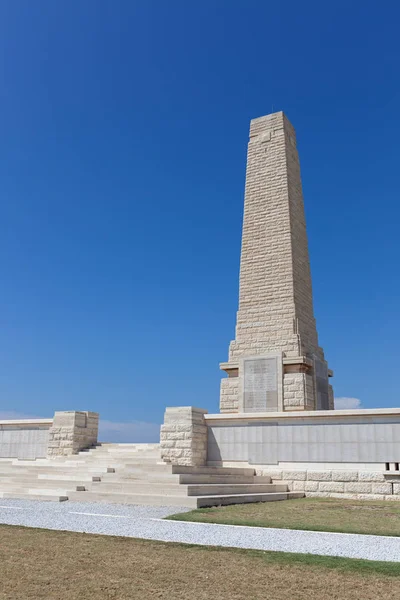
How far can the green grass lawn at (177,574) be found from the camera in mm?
4805

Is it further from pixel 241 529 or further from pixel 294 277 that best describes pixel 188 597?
pixel 294 277

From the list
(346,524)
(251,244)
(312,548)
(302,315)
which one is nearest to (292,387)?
(302,315)

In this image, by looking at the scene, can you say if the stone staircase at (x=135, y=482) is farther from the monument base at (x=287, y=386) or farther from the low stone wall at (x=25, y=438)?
the monument base at (x=287, y=386)

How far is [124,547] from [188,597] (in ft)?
7.45

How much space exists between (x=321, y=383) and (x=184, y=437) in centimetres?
681

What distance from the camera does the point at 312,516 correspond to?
10.2 metres

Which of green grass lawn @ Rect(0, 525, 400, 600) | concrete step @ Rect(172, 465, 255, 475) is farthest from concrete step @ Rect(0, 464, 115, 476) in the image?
green grass lawn @ Rect(0, 525, 400, 600)

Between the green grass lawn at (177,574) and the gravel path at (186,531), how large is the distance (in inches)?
22.9

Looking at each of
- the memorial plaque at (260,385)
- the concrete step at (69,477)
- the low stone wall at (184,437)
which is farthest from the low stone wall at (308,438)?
the concrete step at (69,477)

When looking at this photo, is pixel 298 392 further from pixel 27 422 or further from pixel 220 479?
pixel 27 422

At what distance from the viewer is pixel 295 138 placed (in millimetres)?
24328

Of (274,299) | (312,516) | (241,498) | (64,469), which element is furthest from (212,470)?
(274,299)

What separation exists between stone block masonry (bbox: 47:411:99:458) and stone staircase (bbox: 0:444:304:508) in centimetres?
98

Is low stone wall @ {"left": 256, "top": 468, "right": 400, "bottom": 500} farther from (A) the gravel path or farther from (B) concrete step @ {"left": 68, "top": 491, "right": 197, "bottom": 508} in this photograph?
(A) the gravel path
